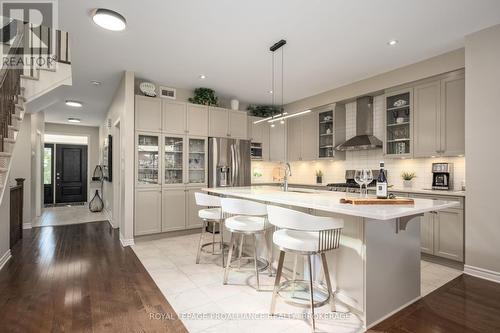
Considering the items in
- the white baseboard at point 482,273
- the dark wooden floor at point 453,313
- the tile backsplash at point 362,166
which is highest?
the tile backsplash at point 362,166

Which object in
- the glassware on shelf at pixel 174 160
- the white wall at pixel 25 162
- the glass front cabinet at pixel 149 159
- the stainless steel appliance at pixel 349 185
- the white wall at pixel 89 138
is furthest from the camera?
the white wall at pixel 89 138

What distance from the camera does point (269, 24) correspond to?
9.27 ft

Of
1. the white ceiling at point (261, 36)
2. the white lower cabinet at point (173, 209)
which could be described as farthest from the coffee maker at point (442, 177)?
the white lower cabinet at point (173, 209)

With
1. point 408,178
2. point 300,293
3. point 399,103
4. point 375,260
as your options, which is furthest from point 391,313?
point 399,103

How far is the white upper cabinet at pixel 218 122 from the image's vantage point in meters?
5.12

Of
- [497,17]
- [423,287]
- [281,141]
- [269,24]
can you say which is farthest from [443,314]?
[281,141]

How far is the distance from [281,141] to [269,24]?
3.59 m

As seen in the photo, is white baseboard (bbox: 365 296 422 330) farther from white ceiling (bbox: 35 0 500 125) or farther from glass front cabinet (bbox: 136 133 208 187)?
glass front cabinet (bbox: 136 133 208 187)

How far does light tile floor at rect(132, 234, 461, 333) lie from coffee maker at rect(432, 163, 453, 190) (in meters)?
1.09

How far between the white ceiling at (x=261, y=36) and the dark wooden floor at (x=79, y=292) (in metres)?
2.75

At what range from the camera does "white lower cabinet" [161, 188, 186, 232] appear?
15.0 feet

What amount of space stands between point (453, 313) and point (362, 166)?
296 centimetres

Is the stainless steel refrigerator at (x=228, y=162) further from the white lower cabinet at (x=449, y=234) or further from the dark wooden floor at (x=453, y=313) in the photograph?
the dark wooden floor at (x=453, y=313)

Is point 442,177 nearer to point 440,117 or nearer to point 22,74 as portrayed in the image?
point 440,117
